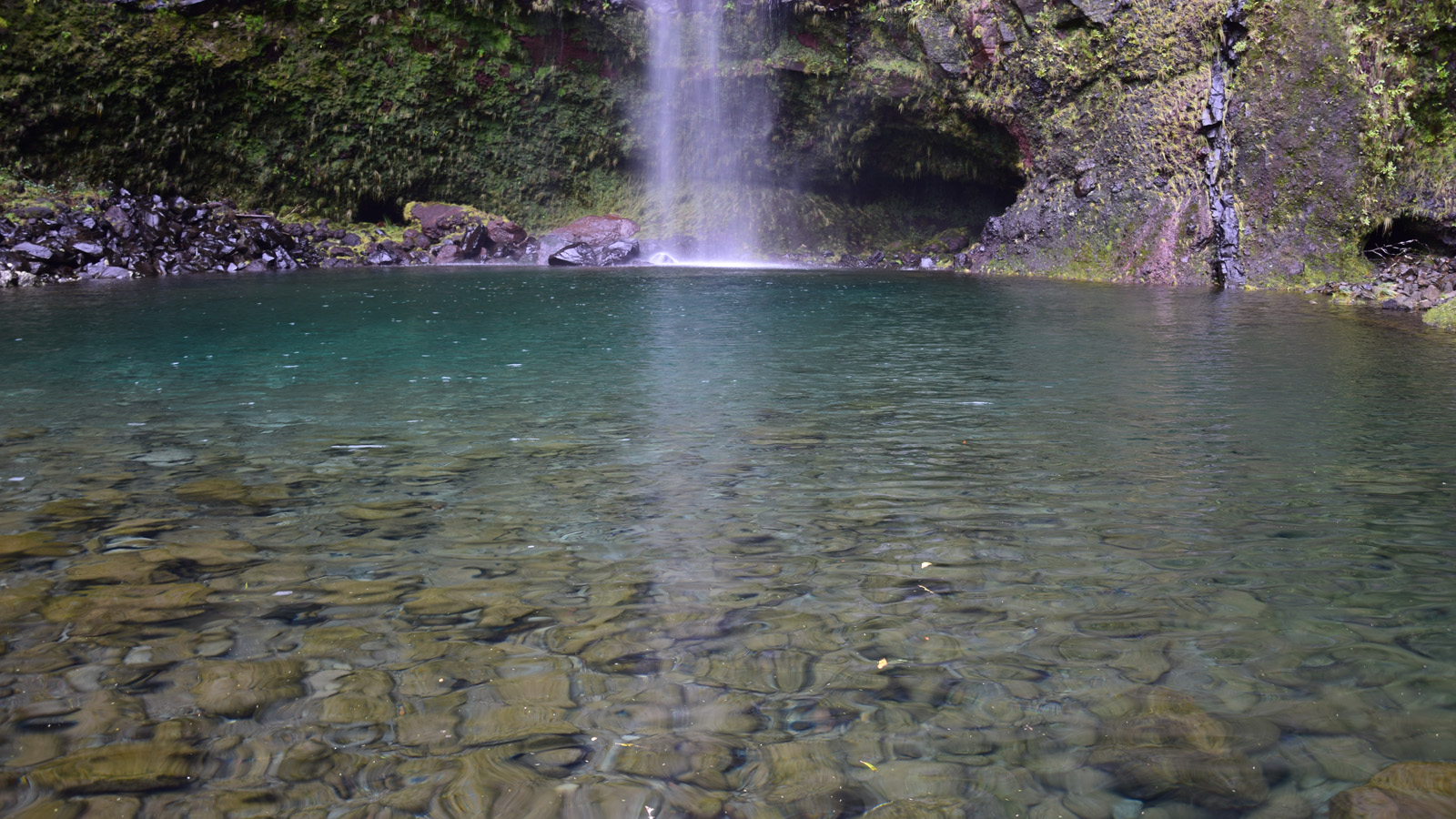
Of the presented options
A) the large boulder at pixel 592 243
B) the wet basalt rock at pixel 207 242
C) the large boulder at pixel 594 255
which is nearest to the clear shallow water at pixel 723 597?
the wet basalt rock at pixel 207 242

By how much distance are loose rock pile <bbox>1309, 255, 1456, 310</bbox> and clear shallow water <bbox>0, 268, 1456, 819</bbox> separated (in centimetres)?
837

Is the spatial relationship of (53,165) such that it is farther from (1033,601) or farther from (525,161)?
(1033,601)

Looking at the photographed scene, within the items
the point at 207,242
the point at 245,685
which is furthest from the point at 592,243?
the point at 245,685

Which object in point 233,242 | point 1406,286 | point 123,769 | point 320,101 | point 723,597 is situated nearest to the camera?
point 123,769

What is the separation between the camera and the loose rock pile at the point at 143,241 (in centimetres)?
1880

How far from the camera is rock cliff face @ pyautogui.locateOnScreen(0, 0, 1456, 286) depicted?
1820cm

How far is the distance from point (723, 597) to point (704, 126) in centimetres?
3011

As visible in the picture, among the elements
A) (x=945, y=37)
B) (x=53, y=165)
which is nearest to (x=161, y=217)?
(x=53, y=165)

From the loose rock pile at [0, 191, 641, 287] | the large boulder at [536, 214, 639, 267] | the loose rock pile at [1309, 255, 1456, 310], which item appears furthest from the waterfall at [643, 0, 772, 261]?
the loose rock pile at [1309, 255, 1456, 310]

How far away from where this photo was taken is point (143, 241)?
22.0m

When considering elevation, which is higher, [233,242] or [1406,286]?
[233,242]

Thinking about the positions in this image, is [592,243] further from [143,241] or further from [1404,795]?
[1404,795]

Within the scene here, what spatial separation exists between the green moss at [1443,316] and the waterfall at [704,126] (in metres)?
21.6

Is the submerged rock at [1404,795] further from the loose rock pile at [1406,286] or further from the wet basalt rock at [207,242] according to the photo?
the wet basalt rock at [207,242]
